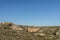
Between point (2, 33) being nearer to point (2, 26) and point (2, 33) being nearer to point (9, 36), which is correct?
point (9, 36)

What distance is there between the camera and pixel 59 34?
1577cm

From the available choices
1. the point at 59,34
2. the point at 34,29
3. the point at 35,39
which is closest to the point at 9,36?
the point at 35,39

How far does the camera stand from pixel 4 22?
1759 centimetres

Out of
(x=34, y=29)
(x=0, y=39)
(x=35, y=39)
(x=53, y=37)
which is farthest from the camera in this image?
(x=34, y=29)

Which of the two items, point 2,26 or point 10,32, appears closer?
point 10,32

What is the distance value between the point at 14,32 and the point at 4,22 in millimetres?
2842

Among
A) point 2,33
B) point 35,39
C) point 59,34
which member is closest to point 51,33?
point 59,34

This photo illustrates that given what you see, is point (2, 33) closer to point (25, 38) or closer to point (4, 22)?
point (25, 38)

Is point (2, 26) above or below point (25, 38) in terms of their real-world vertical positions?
above

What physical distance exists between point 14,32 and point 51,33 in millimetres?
3352

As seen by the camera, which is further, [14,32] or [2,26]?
[2,26]

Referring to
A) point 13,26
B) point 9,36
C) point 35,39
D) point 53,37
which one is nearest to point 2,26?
point 13,26

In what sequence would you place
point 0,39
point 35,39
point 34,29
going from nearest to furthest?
point 0,39, point 35,39, point 34,29

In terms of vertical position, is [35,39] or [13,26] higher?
[13,26]
